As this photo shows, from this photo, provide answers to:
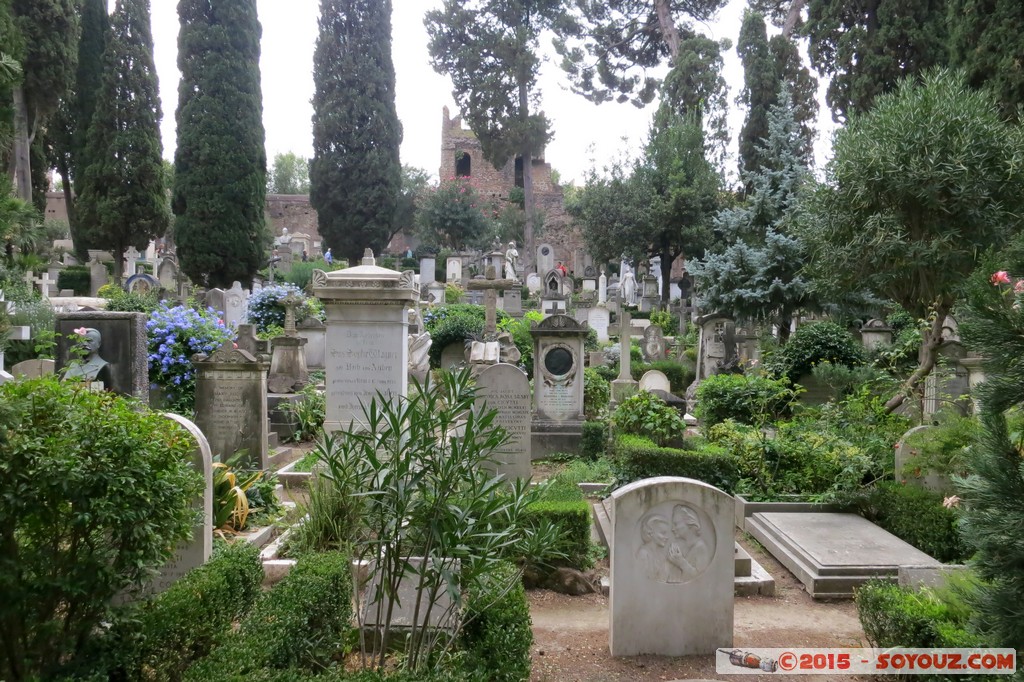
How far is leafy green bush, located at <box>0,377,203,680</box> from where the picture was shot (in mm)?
3029

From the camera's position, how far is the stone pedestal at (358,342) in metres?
7.34

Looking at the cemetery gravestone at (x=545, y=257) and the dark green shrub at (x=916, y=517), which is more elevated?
the cemetery gravestone at (x=545, y=257)

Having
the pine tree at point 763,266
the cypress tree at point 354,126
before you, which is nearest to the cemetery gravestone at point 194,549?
the pine tree at point 763,266

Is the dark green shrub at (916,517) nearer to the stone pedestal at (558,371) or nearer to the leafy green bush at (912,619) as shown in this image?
the leafy green bush at (912,619)

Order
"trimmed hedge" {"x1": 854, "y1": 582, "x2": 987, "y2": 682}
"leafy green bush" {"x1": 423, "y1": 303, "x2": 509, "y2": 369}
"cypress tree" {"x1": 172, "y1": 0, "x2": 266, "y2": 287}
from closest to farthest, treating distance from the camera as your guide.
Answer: "trimmed hedge" {"x1": 854, "y1": 582, "x2": 987, "y2": 682} → "leafy green bush" {"x1": 423, "y1": 303, "x2": 509, "y2": 369} → "cypress tree" {"x1": 172, "y1": 0, "x2": 266, "y2": 287}

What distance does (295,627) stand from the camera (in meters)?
3.36

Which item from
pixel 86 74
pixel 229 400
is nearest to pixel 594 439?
pixel 229 400

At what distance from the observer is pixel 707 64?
28938 millimetres

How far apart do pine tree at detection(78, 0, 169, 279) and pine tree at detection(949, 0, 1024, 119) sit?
2412 centimetres

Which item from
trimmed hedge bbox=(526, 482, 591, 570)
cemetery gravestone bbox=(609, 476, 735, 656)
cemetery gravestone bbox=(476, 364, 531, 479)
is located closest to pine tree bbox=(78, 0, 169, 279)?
cemetery gravestone bbox=(476, 364, 531, 479)

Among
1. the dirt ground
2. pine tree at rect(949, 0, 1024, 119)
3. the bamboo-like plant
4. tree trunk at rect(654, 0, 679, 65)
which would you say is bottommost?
the dirt ground

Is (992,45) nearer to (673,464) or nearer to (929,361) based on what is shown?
(929,361)

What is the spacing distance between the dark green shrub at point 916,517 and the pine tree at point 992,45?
10321mm

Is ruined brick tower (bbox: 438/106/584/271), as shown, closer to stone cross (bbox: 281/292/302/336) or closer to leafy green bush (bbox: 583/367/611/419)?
stone cross (bbox: 281/292/302/336)
